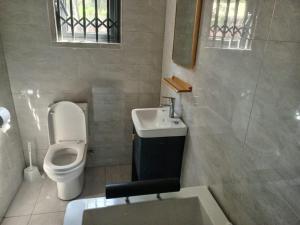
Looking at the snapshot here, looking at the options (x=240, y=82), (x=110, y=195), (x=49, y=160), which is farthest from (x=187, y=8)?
(x=49, y=160)

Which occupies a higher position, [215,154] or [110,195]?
[215,154]

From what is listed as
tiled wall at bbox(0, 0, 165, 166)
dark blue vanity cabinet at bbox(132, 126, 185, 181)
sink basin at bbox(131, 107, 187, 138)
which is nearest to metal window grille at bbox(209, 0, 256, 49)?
sink basin at bbox(131, 107, 187, 138)

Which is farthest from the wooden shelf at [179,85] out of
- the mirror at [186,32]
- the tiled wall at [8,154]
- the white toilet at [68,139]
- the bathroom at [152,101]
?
the tiled wall at [8,154]

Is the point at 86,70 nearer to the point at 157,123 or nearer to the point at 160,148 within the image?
the point at 157,123

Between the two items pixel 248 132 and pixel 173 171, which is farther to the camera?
pixel 173 171

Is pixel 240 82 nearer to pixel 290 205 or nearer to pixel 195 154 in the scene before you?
pixel 290 205

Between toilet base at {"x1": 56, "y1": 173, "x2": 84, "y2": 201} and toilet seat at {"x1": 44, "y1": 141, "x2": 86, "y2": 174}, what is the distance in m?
0.19

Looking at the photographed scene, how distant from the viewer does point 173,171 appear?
72.2 inches

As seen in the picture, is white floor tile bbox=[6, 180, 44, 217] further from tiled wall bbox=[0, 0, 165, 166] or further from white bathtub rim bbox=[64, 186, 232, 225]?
white bathtub rim bbox=[64, 186, 232, 225]

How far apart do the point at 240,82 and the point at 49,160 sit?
5.84 feet

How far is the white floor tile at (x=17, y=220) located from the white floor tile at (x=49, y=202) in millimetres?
91

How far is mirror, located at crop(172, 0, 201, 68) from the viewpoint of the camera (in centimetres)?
145

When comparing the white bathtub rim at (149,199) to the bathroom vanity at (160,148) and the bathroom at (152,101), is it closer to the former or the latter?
the bathroom at (152,101)

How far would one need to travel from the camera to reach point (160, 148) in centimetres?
169
